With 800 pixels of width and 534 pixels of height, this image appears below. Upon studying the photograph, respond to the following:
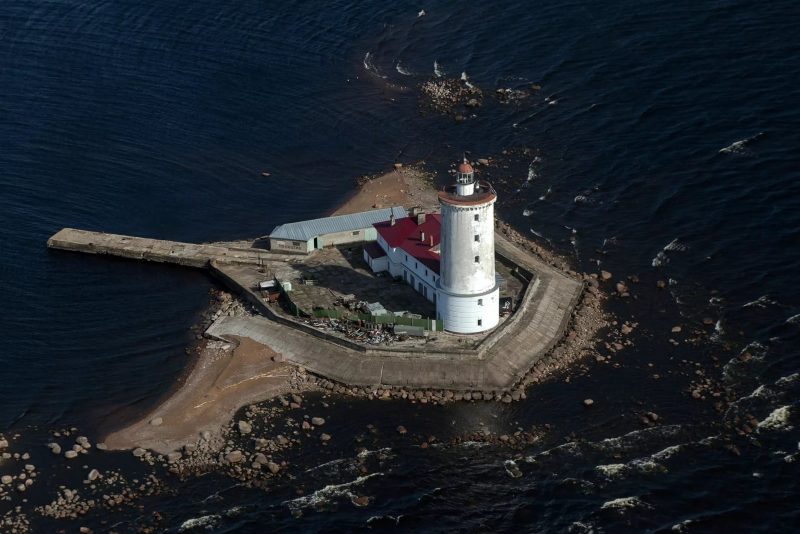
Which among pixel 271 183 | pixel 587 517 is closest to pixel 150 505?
pixel 587 517

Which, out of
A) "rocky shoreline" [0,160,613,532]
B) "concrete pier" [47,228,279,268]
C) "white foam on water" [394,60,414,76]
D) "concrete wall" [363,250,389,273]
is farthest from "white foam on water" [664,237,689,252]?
"white foam on water" [394,60,414,76]

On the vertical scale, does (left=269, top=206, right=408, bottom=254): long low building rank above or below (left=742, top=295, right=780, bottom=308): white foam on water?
above

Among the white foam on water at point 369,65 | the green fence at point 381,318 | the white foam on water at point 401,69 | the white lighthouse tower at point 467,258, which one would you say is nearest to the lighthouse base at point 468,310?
the white lighthouse tower at point 467,258

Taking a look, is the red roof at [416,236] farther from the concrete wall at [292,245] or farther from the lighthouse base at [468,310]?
the concrete wall at [292,245]

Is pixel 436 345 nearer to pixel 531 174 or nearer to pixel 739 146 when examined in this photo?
pixel 531 174

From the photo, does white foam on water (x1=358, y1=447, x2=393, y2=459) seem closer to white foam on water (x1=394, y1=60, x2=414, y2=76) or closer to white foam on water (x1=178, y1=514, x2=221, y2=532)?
white foam on water (x1=178, y1=514, x2=221, y2=532)

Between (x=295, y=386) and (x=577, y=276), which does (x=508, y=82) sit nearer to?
(x=577, y=276)

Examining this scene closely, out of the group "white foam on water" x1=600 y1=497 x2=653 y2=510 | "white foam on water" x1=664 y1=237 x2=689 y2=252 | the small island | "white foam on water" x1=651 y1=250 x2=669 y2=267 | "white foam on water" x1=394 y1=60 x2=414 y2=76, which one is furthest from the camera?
"white foam on water" x1=394 y1=60 x2=414 y2=76
